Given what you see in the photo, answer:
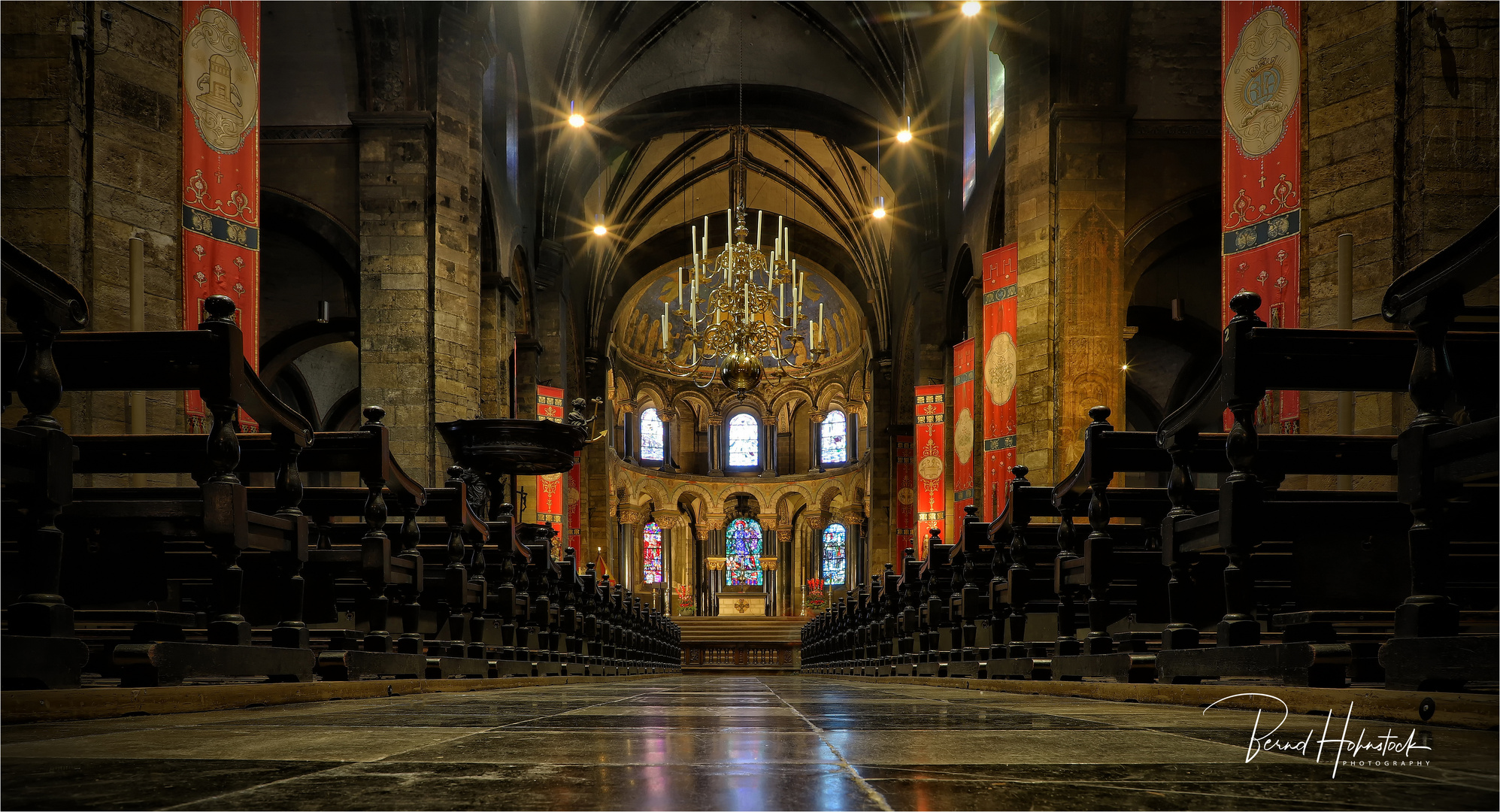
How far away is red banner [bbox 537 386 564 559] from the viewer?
1703cm

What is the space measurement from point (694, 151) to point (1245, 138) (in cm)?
2043

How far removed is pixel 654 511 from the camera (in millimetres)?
36500

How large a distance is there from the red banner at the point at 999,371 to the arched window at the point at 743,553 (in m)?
24.5

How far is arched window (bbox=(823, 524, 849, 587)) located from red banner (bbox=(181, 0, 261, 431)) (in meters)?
29.1

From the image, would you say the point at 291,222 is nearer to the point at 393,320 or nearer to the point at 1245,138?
the point at 393,320

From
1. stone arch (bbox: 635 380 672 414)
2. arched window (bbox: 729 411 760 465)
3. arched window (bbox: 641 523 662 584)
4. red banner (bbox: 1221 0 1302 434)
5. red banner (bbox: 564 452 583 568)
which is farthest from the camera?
arched window (bbox: 729 411 760 465)

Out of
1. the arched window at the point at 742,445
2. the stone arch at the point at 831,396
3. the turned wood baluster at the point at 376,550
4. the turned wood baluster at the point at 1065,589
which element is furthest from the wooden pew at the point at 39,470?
the arched window at the point at 742,445

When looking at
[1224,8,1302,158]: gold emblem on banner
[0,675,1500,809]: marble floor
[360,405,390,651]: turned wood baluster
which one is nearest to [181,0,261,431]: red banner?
[360,405,390,651]: turned wood baluster

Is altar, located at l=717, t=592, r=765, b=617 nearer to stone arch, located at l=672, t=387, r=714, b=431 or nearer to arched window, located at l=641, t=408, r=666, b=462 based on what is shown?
arched window, located at l=641, t=408, r=666, b=462

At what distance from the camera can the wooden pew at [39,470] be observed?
2.92m

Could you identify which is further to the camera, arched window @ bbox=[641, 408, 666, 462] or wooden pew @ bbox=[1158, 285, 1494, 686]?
arched window @ bbox=[641, 408, 666, 462]

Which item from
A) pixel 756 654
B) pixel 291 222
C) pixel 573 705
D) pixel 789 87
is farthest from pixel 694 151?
pixel 573 705

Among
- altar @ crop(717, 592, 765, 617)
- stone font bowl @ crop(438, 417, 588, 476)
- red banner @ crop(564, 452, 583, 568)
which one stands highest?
stone font bowl @ crop(438, 417, 588, 476)

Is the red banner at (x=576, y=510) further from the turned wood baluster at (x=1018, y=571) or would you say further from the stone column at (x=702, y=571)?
the turned wood baluster at (x=1018, y=571)
